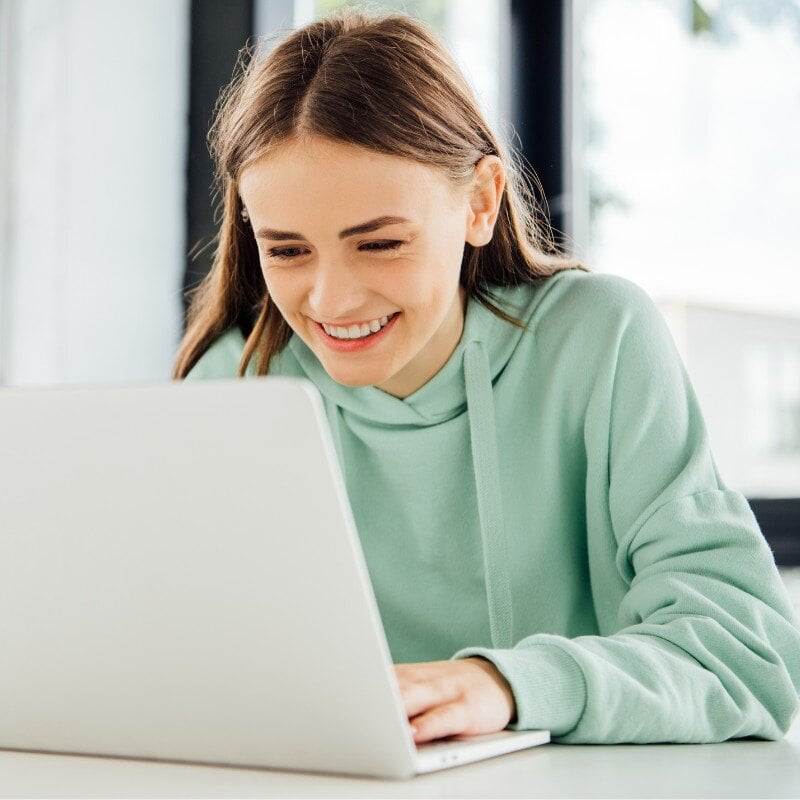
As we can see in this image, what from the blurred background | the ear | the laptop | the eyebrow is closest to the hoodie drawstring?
the ear

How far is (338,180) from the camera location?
986 millimetres

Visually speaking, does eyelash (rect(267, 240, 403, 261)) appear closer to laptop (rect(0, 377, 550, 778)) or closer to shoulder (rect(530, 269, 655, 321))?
shoulder (rect(530, 269, 655, 321))

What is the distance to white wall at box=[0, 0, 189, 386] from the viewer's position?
195cm

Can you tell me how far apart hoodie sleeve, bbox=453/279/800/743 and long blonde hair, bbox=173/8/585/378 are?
159 millimetres

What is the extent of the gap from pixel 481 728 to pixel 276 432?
264 millimetres

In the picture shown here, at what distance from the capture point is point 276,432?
53cm

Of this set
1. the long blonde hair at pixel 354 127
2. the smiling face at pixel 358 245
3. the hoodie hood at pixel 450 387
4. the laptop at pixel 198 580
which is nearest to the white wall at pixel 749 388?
the long blonde hair at pixel 354 127

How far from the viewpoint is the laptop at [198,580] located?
0.54 meters

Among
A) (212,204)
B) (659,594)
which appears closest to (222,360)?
(659,594)

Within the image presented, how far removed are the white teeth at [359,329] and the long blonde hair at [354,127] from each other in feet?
0.50

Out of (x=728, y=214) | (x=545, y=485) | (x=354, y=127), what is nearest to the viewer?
(x=354, y=127)

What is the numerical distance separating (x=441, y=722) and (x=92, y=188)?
1559mm

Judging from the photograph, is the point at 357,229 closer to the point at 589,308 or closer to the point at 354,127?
the point at 354,127

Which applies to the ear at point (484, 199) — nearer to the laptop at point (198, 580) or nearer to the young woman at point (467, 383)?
the young woman at point (467, 383)
